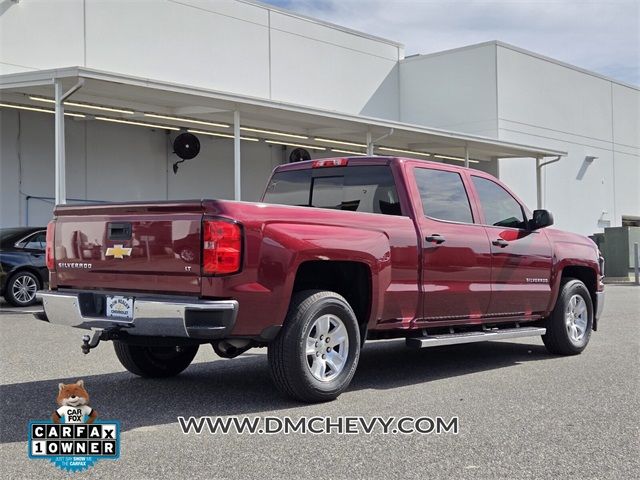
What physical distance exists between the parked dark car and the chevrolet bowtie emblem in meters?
9.30

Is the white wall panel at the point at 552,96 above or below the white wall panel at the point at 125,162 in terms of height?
above

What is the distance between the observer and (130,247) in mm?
5711

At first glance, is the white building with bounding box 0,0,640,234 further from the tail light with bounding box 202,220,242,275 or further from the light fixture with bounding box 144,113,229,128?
the tail light with bounding box 202,220,242,275

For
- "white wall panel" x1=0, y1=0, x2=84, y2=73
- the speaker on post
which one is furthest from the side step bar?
the speaker on post

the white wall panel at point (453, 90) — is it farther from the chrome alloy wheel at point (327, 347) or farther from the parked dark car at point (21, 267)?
the chrome alloy wheel at point (327, 347)

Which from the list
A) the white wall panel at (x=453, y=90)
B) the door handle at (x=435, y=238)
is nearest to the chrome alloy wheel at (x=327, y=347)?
the door handle at (x=435, y=238)

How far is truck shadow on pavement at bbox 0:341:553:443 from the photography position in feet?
18.4

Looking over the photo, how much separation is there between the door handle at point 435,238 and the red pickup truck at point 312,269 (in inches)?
1.2

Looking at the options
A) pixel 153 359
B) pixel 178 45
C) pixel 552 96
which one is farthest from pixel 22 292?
pixel 552 96

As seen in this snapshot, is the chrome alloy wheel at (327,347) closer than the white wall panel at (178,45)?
Yes

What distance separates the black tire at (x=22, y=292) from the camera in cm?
1428

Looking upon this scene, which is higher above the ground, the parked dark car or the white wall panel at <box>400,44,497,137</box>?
the white wall panel at <box>400,44,497,137</box>

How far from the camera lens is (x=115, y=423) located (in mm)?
5078

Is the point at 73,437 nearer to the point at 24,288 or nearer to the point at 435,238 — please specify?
the point at 435,238
